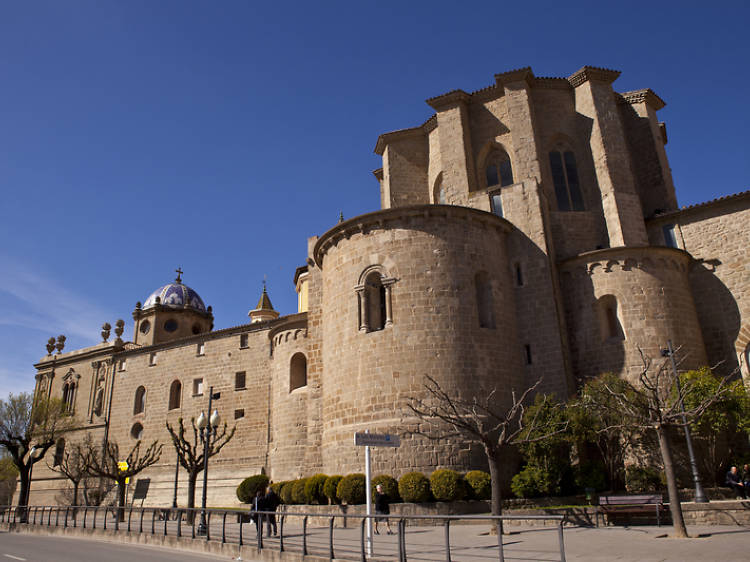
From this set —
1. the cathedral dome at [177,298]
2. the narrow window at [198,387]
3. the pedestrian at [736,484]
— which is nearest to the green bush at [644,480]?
the pedestrian at [736,484]

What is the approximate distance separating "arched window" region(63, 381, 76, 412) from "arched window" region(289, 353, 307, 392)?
26.8 meters

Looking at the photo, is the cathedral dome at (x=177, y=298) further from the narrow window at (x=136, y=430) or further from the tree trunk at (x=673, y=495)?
the tree trunk at (x=673, y=495)

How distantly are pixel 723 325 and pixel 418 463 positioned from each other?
13102 millimetres

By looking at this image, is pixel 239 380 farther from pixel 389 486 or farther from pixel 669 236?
pixel 669 236

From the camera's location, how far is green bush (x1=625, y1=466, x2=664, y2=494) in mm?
18328

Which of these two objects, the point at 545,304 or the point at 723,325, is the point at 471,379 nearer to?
the point at 545,304

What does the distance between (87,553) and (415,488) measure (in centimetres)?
891

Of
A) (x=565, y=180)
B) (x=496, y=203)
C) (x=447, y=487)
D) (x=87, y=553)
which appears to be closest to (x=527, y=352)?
(x=447, y=487)

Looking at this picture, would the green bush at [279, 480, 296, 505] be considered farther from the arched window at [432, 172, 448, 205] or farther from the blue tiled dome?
the blue tiled dome

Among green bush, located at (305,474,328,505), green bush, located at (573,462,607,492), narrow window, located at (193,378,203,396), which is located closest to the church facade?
green bush, located at (305,474,328,505)

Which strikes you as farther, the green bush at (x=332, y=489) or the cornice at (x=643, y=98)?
the cornice at (x=643, y=98)

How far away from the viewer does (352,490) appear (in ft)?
61.7

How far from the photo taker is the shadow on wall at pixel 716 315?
22250mm

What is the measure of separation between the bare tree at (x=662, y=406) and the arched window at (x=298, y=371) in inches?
578
